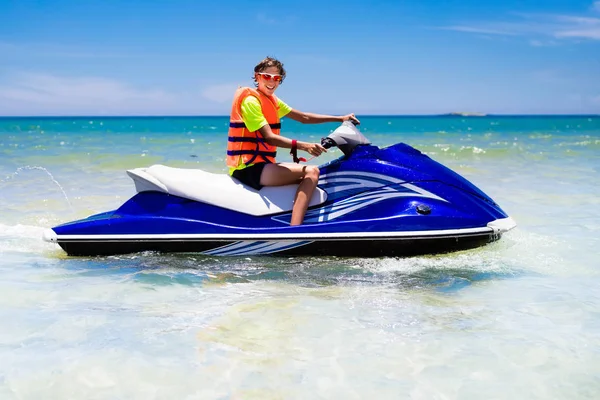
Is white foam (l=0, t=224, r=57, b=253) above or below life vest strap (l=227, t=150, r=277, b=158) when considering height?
below

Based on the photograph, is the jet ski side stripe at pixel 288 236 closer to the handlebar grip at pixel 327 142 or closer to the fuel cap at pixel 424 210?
the fuel cap at pixel 424 210

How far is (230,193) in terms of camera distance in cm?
497

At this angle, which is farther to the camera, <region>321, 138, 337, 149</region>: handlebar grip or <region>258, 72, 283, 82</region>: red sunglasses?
<region>258, 72, 283, 82</region>: red sunglasses

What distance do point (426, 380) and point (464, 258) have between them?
211 centimetres

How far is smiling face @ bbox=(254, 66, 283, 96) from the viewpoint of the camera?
4.94 meters

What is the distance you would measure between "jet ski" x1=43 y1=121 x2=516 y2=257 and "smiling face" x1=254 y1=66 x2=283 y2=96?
591 mm

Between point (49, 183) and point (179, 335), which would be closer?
point (179, 335)

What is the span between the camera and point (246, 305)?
4008mm

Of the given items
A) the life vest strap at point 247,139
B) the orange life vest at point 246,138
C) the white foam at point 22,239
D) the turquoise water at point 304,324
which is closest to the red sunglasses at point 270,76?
the orange life vest at point 246,138

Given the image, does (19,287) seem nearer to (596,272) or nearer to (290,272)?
(290,272)

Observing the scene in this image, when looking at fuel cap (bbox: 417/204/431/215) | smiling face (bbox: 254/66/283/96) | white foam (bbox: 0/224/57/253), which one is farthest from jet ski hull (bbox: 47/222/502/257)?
smiling face (bbox: 254/66/283/96)

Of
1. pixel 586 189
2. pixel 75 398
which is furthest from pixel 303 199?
pixel 586 189

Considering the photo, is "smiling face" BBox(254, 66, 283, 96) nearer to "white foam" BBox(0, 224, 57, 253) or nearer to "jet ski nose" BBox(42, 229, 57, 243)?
"jet ski nose" BBox(42, 229, 57, 243)

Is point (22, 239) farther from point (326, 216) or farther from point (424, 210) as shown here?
point (424, 210)
